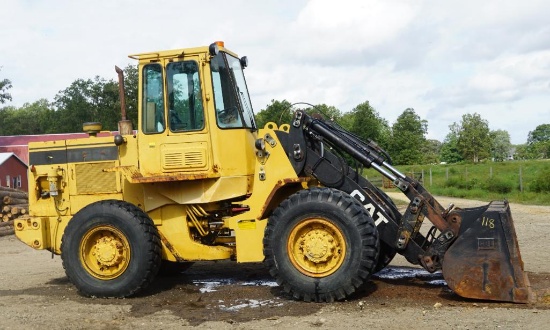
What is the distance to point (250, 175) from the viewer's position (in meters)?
8.39

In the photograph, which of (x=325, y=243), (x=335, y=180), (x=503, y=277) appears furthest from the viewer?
(x=335, y=180)

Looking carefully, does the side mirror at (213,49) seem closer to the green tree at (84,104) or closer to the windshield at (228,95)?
the windshield at (228,95)

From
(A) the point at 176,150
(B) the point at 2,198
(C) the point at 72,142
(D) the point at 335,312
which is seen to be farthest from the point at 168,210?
(B) the point at 2,198

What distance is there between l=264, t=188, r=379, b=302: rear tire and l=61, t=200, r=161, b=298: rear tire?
1.64 m

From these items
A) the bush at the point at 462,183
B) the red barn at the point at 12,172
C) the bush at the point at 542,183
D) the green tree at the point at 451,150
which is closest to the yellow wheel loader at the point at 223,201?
the red barn at the point at 12,172

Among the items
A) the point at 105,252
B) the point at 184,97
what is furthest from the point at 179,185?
the point at 105,252

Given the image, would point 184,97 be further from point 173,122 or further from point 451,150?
point 451,150

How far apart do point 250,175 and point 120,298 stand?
2.34 meters

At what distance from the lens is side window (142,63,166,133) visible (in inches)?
329

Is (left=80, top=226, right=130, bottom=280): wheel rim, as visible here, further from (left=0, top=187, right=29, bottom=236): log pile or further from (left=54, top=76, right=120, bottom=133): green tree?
(left=54, top=76, right=120, bottom=133): green tree

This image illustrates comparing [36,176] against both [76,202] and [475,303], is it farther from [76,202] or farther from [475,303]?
[475,303]

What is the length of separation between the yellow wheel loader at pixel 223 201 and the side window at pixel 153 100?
1cm

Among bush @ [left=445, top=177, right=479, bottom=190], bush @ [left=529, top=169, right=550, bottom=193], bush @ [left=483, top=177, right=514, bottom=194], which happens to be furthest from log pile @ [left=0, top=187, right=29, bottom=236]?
bush @ [left=445, top=177, right=479, bottom=190]

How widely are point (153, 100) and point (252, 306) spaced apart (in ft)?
10.0
